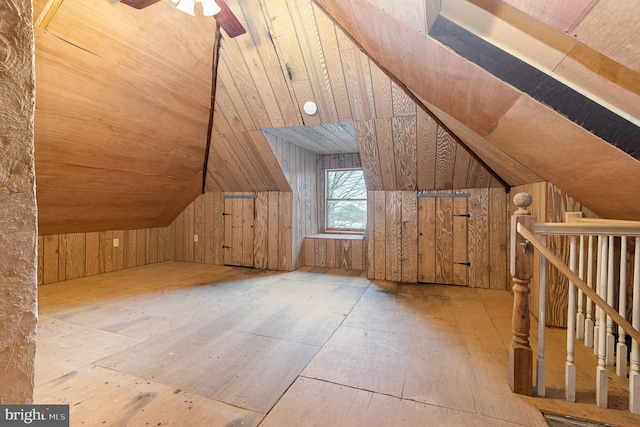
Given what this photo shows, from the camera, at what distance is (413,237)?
335cm

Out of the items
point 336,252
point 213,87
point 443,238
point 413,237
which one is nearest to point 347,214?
point 336,252

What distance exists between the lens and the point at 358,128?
2.69m

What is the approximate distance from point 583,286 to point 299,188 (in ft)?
10.4

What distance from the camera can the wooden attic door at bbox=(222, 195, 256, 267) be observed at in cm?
408

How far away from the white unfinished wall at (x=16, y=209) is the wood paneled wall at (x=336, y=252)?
3545 millimetres

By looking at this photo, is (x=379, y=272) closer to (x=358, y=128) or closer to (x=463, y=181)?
(x=463, y=181)

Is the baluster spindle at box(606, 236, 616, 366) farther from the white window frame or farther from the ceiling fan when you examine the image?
the white window frame

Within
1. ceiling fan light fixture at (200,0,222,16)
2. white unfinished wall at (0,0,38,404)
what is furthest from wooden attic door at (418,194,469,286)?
white unfinished wall at (0,0,38,404)

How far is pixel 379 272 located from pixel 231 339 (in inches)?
80.7

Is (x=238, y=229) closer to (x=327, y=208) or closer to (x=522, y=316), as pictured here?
(x=327, y=208)

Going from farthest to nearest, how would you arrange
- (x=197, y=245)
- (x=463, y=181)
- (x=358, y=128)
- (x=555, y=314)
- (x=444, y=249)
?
(x=197, y=245) < (x=444, y=249) < (x=463, y=181) < (x=358, y=128) < (x=555, y=314)

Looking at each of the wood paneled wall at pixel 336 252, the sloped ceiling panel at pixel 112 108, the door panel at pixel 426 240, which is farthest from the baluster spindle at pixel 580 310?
the sloped ceiling panel at pixel 112 108

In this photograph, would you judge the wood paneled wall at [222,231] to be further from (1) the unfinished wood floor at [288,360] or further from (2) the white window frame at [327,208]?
(1) the unfinished wood floor at [288,360]

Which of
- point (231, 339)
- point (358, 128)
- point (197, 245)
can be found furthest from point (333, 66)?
point (197, 245)
